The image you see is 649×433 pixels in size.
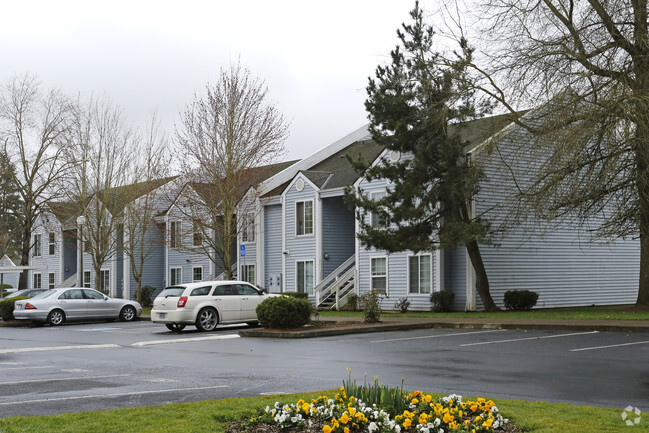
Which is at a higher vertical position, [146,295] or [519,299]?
[519,299]

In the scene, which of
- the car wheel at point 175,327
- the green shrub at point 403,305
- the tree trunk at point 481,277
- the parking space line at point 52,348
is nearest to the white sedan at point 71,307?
the car wheel at point 175,327

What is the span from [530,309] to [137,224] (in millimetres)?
23035

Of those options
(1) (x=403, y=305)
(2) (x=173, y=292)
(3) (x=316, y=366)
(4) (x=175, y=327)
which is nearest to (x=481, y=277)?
(1) (x=403, y=305)

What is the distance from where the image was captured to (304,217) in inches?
1565

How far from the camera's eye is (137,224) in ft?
151

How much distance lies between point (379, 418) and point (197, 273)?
138ft

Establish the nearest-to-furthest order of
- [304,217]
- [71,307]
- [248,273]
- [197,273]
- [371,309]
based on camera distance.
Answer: [371,309]
[71,307]
[304,217]
[248,273]
[197,273]

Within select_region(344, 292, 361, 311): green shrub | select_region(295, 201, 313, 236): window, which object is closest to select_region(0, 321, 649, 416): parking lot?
select_region(344, 292, 361, 311): green shrub

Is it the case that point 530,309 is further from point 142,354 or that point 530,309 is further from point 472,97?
point 142,354

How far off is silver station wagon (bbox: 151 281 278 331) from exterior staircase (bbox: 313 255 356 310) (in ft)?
34.1

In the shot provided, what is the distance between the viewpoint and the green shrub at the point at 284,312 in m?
23.2

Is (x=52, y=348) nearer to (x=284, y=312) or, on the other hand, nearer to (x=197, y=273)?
(x=284, y=312)

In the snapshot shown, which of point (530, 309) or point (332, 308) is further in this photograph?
point (332, 308)

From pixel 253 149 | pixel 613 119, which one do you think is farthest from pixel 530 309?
pixel 253 149
